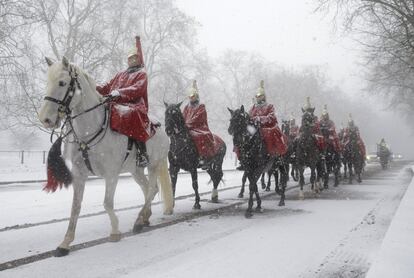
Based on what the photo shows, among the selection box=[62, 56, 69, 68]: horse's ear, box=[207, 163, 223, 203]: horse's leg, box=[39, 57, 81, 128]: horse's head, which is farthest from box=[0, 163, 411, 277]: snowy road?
box=[62, 56, 69, 68]: horse's ear

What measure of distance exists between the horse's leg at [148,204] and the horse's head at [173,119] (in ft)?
6.47

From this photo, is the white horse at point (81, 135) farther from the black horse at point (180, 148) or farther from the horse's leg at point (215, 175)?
the horse's leg at point (215, 175)

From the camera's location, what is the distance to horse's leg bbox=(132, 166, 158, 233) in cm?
761

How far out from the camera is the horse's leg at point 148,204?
7.61 metres

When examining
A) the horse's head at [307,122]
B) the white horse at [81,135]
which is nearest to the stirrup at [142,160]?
the white horse at [81,135]

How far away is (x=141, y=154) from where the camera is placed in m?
7.72

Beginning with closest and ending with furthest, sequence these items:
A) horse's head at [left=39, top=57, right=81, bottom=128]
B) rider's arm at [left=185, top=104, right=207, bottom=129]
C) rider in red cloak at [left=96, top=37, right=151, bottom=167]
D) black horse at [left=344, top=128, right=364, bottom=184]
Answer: horse's head at [left=39, top=57, right=81, bottom=128] → rider in red cloak at [left=96, top=37, right=151, bottom=167] → rider's arm at [left=185, top=104, right=207, bottom=129] → black horse at [left=344, top=128, right=364, bottom=184]

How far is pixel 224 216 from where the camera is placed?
9.48 m

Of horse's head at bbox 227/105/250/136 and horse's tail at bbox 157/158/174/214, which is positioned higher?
horse's head at bbox 227/105/250/136

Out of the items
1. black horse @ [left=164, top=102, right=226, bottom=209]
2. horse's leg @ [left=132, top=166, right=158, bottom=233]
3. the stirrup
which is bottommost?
horse's leg @ [left=132, top=166, right=158, bottom=233]

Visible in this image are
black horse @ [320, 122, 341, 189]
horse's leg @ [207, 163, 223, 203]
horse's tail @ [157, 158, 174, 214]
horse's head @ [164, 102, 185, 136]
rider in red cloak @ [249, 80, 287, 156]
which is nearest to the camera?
horse's tail @ [157, 158, 174, 214]

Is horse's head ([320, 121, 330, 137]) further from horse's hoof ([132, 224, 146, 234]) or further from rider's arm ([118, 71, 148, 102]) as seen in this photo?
horse's hoof ([132, 224, 146, 234])

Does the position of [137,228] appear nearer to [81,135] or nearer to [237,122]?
[81,135]

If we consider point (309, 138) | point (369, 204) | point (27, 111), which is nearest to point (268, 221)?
point (369, 204)
